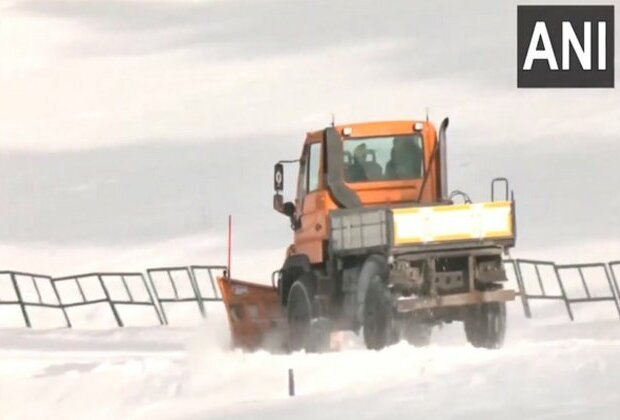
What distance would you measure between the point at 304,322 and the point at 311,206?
1487mm

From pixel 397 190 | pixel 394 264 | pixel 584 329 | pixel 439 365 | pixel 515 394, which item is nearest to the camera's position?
pixel 515 394

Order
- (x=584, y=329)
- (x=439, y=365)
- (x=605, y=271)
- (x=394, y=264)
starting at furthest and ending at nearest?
(x=605, y=271), (x=584, y=329), (x=394, y=264), (x=439, y=365)

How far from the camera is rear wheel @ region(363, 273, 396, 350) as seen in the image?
2089 cm

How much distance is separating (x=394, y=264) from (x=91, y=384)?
13.2ft

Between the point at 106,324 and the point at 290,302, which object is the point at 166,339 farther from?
the point at 290,302

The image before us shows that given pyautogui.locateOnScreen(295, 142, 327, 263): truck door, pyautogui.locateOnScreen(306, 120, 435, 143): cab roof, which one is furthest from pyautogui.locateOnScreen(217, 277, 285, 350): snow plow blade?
pyautogui.locateOnScreen(306, 120, 435, 143): cab roof

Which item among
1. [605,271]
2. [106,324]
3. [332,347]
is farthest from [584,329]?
[106,324]

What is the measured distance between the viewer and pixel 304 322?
2311 cm

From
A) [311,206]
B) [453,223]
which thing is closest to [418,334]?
[311,206]

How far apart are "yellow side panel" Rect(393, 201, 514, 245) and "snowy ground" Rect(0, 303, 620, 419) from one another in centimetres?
129

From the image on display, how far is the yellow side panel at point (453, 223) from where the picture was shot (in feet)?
68.3

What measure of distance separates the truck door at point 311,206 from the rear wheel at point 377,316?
151cm

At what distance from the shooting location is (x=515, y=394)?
1606cm

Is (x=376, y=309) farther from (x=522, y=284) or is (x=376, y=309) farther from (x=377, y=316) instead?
(x=522, y=284)
